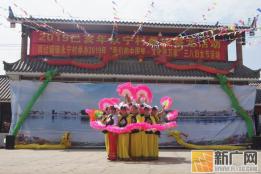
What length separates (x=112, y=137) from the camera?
12.5 meters

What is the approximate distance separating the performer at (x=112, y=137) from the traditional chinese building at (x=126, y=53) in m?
6.89

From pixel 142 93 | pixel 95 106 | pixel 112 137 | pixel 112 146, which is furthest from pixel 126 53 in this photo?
pixel 112 146

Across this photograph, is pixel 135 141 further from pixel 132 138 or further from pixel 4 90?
pixel 4 90

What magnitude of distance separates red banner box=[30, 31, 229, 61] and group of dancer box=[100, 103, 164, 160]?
27.2ft

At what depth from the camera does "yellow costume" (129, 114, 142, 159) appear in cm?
1242

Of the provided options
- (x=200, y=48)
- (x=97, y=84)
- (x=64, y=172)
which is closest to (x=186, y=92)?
(x=200, y=48)

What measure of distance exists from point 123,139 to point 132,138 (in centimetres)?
28

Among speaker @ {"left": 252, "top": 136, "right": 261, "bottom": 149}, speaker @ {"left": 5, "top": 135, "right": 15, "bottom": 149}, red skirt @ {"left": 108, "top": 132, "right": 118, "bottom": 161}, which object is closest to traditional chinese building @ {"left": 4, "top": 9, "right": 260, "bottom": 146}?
speaker @ {"left": 5, "top": 135, "right": 15, "bottom": 149}

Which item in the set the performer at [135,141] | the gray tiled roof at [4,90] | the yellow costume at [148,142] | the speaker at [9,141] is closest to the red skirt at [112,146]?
the performer at [135,141]

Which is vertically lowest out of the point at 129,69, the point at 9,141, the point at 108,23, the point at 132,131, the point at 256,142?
the point at 256,142

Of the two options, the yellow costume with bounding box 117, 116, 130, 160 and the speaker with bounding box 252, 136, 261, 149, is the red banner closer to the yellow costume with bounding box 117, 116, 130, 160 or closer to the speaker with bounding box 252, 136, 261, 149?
the speaker with bounding box 252, 136, 261, 149

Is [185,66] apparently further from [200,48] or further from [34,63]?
[34,63]

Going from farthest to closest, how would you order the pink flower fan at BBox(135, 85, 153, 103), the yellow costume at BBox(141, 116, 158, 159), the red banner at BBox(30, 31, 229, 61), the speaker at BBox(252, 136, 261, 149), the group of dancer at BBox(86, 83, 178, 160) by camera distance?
the red banner at BBox(30, 31, 229, 61)
the speaker at BBox(252, 136, 261, 149)
the pink flower fan at BBox(135, 85, 153, 103)
the yellow costume at BBox(141, 116, 158, 159)
the group of dancer at BBox(86, 83, 178, 160)

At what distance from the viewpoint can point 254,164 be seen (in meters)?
9.91
